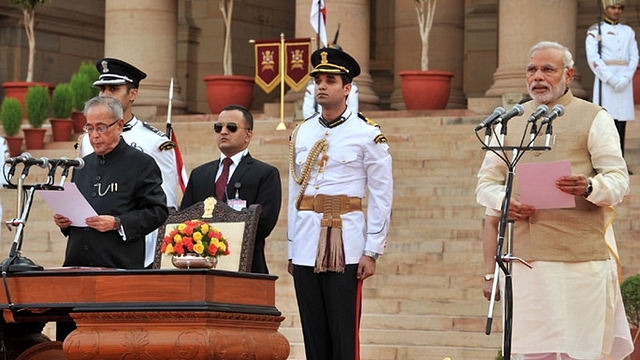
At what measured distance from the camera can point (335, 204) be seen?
10.3 metres

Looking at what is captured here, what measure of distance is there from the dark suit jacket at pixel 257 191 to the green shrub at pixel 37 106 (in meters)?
12.4

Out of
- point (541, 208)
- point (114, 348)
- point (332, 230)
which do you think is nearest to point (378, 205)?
point (332, 230)

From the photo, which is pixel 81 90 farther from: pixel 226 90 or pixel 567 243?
pixel 567 243

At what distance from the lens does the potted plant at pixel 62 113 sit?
23.2 meters

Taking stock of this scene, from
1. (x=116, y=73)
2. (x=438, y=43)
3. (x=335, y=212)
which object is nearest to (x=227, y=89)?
(x=438, y=43)

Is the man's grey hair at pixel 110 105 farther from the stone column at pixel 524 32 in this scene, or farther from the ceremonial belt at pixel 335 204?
the stone column at pixel 524 32

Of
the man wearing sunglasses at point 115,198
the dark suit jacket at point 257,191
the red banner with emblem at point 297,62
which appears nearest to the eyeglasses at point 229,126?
the dark suit jacket at point 257,191

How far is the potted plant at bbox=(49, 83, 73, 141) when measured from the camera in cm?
2320

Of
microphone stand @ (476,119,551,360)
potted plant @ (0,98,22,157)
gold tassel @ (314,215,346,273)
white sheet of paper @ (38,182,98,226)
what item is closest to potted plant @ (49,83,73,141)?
potted plant @ (0,98,22,157)

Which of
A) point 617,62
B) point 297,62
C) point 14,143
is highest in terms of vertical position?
point 297,62

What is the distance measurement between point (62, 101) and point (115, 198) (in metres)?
13.5

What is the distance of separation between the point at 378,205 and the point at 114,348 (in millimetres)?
2274

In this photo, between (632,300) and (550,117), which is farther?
(632,300)

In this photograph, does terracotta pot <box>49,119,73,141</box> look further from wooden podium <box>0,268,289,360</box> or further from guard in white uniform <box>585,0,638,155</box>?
wooden podium <box>0,268,289,360</box>
